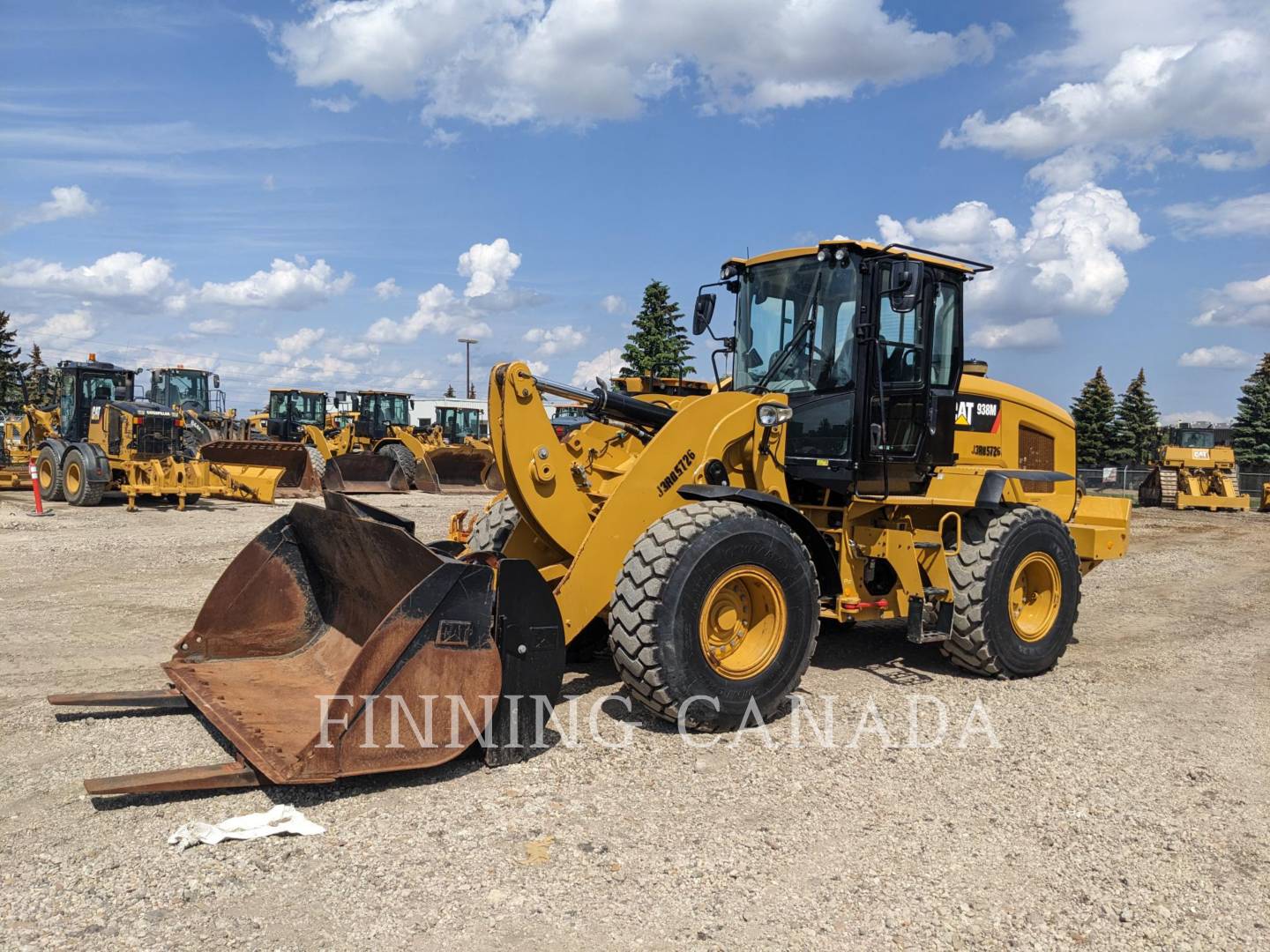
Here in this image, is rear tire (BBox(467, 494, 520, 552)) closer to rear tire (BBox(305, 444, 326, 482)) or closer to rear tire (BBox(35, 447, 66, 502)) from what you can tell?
rear tire (BBox(35, 447, 66, 502))

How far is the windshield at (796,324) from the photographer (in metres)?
6.30

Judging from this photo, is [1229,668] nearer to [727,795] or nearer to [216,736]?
[727,795]

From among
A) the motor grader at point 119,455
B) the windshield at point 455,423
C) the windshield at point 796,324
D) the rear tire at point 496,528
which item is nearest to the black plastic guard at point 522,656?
the rear tire at point 496,528

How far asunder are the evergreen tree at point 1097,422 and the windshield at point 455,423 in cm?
2694

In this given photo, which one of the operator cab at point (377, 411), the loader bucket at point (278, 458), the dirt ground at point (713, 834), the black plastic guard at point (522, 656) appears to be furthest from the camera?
the operator cab at point (377, 411)

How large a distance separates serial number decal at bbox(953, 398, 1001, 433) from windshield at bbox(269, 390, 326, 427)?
24.8 m

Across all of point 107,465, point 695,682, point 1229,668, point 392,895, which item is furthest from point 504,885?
point 107,465

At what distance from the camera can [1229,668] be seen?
7.21m

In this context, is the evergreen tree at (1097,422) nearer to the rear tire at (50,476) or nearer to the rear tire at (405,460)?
the rear tire at (405,460)

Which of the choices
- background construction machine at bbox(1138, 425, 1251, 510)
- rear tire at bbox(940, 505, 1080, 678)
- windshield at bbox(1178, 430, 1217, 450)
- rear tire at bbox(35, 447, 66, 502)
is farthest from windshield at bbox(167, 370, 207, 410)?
windshield at bbox(1178, 430, 1217, 450)

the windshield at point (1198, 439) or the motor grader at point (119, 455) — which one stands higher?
the windshield at point (1198, 439)

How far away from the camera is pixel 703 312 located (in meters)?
6.84

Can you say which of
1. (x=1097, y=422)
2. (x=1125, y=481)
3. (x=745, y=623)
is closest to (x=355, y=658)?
(x=745, y=623)

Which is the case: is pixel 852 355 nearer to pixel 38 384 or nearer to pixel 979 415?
pixel 979 415
